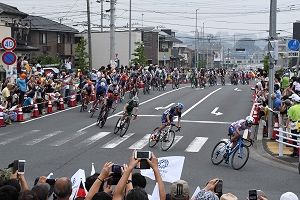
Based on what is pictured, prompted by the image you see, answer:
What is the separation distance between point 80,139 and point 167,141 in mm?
3423

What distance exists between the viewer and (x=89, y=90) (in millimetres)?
27234

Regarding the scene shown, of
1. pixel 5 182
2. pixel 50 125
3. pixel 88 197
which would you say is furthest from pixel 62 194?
pixel 50 125

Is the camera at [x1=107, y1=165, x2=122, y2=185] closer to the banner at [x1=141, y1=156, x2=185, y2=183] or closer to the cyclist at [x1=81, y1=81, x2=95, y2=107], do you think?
the banner at [x1=141, y1=156, x2=185, y2=183]

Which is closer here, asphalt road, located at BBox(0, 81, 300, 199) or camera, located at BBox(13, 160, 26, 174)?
camera, located at BBox(13, 160, 26, 174)

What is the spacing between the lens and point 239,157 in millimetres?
14992

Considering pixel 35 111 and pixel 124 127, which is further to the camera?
pixel 35 111

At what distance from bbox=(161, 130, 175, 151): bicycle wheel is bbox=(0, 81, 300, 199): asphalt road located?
19cm

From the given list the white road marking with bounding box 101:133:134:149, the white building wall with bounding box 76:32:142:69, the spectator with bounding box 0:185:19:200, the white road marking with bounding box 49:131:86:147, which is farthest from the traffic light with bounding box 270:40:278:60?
the white building wall with bounding box 76:32:142:69

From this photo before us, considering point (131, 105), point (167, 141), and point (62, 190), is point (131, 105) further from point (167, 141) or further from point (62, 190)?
point (62, 190)

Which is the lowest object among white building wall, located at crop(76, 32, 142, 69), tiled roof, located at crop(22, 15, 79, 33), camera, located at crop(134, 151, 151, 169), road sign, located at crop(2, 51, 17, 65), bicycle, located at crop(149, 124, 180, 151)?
bicycle, located at crop(149, 124, 180, 151)

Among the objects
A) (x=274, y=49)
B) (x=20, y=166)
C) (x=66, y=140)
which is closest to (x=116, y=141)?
(x=66, y=140)

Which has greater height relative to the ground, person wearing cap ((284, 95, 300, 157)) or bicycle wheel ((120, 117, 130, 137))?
person wearing cap ((284, 95, 300, 157))

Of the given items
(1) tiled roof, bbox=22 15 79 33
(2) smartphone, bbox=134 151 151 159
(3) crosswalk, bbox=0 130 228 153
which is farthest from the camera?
(1) tiled roof, bbox=22 15 79 33

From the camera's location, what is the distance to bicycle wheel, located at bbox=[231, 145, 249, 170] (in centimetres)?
1491
